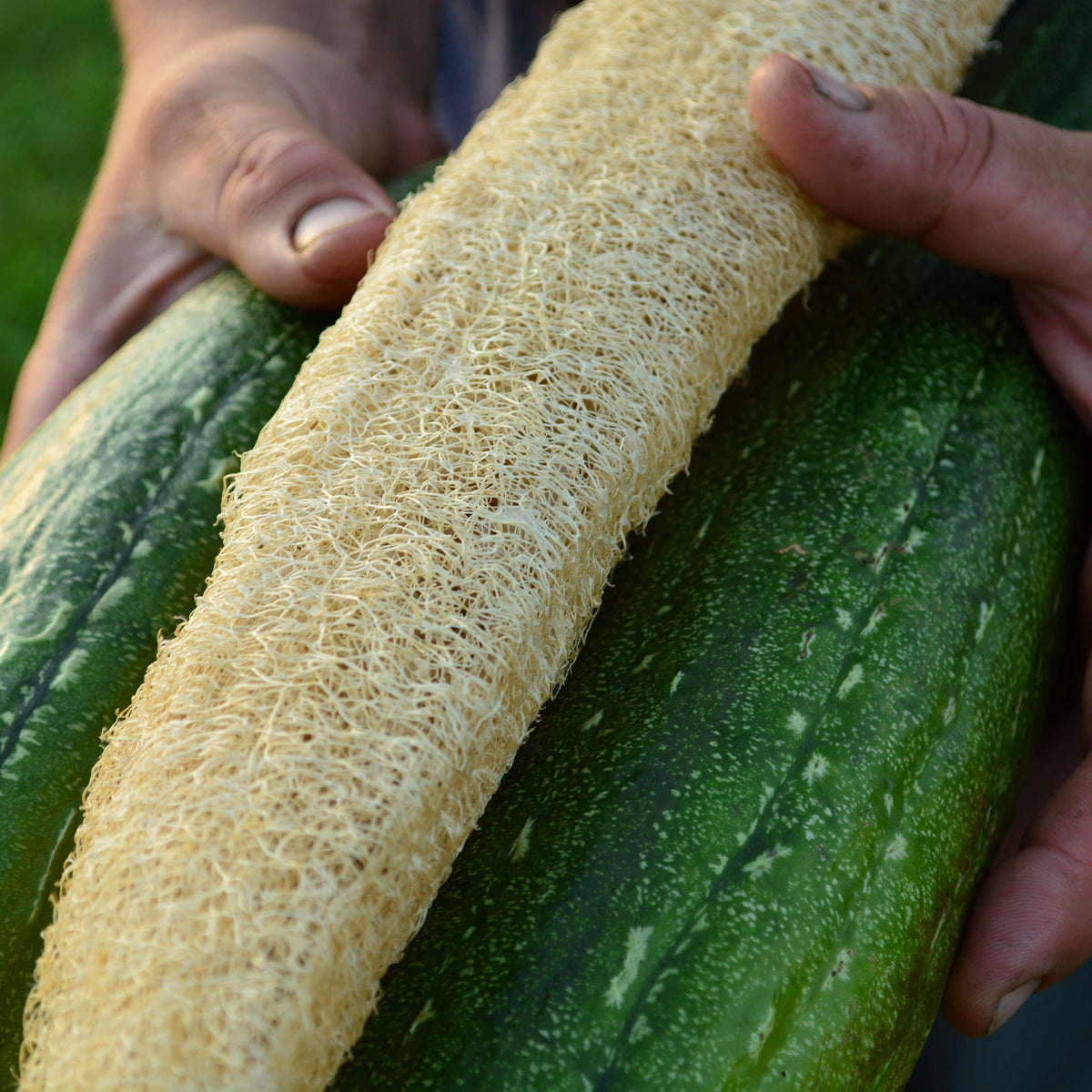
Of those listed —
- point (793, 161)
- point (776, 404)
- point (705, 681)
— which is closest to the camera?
point (705, 681)

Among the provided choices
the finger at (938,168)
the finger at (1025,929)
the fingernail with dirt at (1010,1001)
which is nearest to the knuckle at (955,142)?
the finger at (938,168)

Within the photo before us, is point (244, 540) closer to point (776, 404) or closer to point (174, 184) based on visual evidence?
point (776, 404)

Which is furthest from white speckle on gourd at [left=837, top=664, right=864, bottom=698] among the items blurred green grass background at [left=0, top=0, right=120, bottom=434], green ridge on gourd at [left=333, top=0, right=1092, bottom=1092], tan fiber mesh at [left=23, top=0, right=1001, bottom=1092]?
blurred green grass background at [left=0, top=0, right=120, bottom=434]

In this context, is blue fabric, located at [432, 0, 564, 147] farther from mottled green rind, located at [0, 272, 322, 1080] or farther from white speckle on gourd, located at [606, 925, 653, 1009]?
white speckle on gourd, located at [606, 925, 653, 1009]

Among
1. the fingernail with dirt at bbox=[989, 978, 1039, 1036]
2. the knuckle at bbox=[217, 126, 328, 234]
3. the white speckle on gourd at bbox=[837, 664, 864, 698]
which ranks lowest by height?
the fingernail with dirt at bbox=[989, 978, 1039, 1036]

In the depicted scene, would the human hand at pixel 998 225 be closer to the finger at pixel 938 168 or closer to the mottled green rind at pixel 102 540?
the finger at pixel 938 168

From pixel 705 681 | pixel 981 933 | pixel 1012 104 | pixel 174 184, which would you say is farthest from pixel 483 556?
pixel 1012 104
